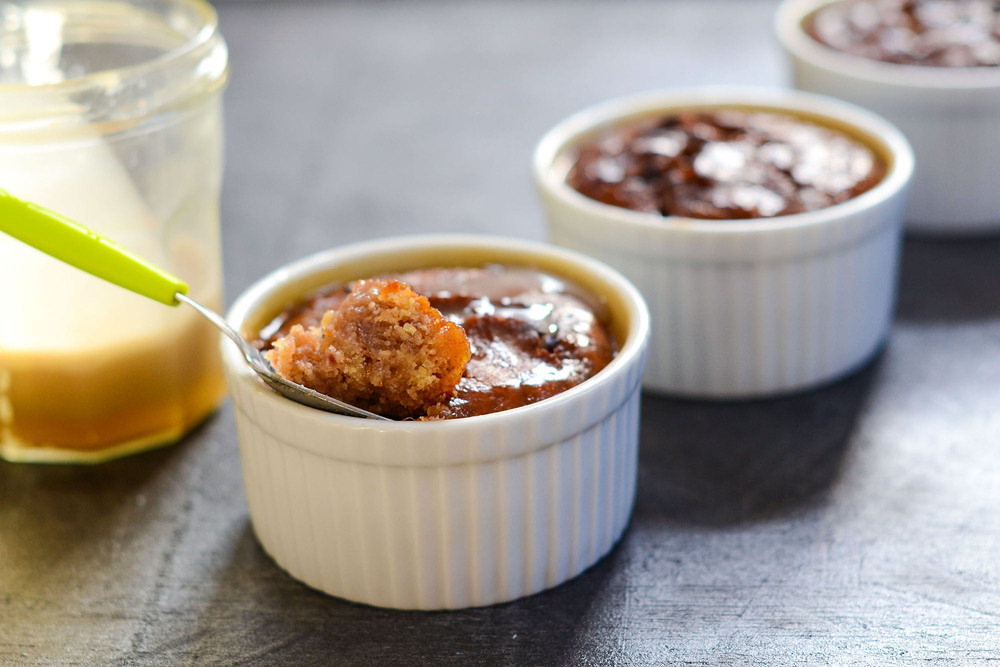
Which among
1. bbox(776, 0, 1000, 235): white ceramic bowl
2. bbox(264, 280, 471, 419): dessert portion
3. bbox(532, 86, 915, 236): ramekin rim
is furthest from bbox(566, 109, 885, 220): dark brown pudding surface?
bbox(264, 280, 471, 419): dessert portion

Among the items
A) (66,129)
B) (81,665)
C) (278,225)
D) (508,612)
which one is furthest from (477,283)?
(278,225)

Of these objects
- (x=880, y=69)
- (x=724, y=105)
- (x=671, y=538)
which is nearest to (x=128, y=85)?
(x=671, y=538)

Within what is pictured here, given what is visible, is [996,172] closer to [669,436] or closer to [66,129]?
[669,436]

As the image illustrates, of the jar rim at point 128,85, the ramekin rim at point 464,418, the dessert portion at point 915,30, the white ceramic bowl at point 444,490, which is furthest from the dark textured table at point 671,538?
the jar rim at point 128,85

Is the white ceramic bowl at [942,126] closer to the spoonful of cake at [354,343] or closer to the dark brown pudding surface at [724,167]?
the dark brown pudding surface at [724,167]

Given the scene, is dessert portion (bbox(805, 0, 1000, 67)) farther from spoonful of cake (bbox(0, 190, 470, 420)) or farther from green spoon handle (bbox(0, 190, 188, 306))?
green spoon handle (bbox(0, 190, 188, 306))
